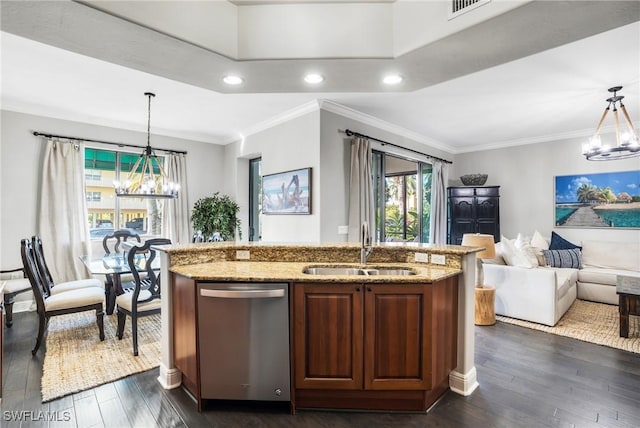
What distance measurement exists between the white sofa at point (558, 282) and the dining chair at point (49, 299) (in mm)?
4711

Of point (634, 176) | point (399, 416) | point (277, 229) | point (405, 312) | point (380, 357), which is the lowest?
point (399, 416)

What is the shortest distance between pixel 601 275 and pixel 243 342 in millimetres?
5256

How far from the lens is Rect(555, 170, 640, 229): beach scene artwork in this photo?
5082 millimetres

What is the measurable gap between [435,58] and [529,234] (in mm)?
5402

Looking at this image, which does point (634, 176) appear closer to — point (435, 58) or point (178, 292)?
point (435, 58)

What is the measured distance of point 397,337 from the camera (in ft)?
6.69

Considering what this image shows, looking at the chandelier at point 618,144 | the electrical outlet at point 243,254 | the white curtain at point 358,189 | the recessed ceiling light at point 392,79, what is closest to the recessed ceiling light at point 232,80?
the recessed ceiling light at point 392,79

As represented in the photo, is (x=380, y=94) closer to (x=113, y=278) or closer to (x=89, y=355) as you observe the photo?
(x=113, y=278)

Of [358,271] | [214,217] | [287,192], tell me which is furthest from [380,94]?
[214,217]

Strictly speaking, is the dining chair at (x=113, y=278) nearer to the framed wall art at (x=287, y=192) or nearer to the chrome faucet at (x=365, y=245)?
the framed wall art at (x=287, y=192)

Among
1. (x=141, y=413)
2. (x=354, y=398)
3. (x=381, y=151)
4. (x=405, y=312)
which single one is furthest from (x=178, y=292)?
(x=381, y=151)

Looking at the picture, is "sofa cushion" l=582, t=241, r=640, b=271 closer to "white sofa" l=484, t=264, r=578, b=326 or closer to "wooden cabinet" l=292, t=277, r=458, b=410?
"white sofa" l=484, t=264, r=578, b=326

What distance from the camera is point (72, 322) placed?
3.78 m

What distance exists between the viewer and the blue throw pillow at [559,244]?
5.19 m
